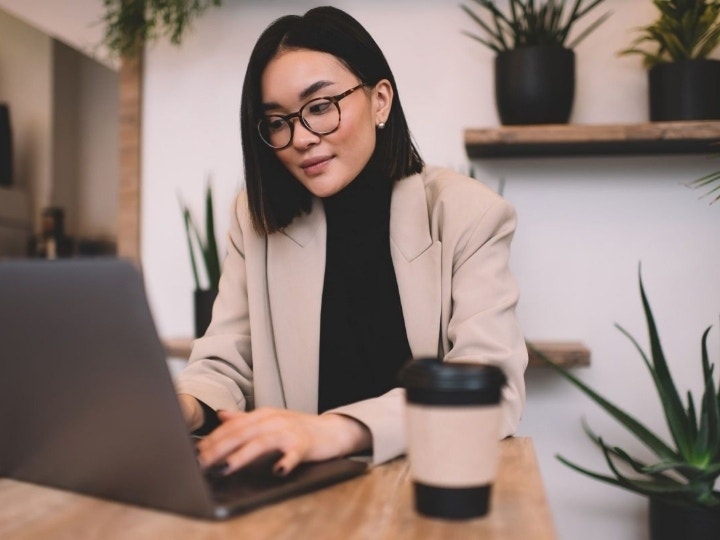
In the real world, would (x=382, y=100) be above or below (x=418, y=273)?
above

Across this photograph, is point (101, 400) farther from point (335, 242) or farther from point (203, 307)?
point (203, 307)

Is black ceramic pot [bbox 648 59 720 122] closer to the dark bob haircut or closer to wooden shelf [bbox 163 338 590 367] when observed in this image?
wooden shelf [bbox 163 338 590 367]

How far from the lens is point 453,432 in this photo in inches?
24.8

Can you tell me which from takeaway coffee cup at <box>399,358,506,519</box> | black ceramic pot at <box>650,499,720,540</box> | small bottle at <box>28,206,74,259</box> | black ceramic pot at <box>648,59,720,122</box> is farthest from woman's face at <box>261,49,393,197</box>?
small bottle at <box>28,206,74,259</box>

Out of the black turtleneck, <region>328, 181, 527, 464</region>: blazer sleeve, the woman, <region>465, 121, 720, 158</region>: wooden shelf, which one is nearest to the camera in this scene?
<region>328, 181, 527, 464</region>: blazer sleeve

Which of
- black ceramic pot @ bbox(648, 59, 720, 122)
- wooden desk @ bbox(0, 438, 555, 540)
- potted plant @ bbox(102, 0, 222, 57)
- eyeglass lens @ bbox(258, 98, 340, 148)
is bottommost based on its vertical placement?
wooden desk @ bbox(0, 438, 555, 540)

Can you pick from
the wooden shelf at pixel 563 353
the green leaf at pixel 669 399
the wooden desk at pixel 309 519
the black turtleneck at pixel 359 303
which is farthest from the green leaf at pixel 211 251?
the wooden desk at pixel 309 519

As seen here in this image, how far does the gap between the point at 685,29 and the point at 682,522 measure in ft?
4.18

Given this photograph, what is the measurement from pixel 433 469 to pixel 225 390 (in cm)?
72

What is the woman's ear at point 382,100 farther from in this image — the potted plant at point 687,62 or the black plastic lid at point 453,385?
the black plastic lid at point 453,385

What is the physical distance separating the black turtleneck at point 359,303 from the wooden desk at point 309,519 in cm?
71

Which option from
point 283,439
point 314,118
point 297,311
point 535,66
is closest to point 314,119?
point 314,118

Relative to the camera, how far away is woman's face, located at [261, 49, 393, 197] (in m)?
1.46

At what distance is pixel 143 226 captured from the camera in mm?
2598
